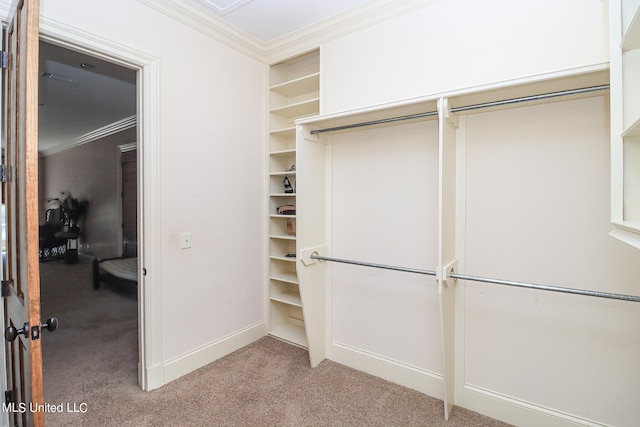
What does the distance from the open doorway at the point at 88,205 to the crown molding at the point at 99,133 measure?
22 mm

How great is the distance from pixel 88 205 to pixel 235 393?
6.66 meters

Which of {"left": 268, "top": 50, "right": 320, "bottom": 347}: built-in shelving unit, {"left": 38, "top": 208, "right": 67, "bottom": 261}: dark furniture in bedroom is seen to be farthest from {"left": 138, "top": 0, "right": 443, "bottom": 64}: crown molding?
{"left": 38, "top": 208, "right": 67, "bottom": 261}: dark furniture in bedroom

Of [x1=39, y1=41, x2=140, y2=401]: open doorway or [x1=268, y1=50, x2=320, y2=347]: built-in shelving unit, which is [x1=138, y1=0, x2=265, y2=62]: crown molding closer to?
[x1=268, y1=50, x2=320, y2=347]: built-in shelving unit

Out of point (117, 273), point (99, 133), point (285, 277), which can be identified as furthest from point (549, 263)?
point (99, 133)

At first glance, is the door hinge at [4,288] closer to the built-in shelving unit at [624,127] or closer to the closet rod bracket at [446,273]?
the closet rod bracket at [446,273]

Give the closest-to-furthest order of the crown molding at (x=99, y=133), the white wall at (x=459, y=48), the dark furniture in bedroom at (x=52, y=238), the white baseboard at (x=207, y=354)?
the white wall at (x=459, y=48) → the white baseboard at (x=207, y=354) → the crown molding at (x=99, y=133) → the dark furniture in bedroom at (x=52, y=238)

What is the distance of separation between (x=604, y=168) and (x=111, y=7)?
9.89ft

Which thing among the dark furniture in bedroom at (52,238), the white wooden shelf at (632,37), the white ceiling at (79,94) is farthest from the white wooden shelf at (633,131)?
the dark furniture in bedroom at (52,238)

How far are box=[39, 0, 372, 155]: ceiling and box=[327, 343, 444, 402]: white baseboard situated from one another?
2.67m

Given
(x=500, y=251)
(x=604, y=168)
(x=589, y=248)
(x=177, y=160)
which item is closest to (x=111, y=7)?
(x=177, y=160)

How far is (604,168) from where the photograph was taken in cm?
165

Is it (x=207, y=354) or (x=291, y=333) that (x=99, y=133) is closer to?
(x=207, y=354)

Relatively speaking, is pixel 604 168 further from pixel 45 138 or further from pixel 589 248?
pixel 45 138

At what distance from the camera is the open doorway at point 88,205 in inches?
103
